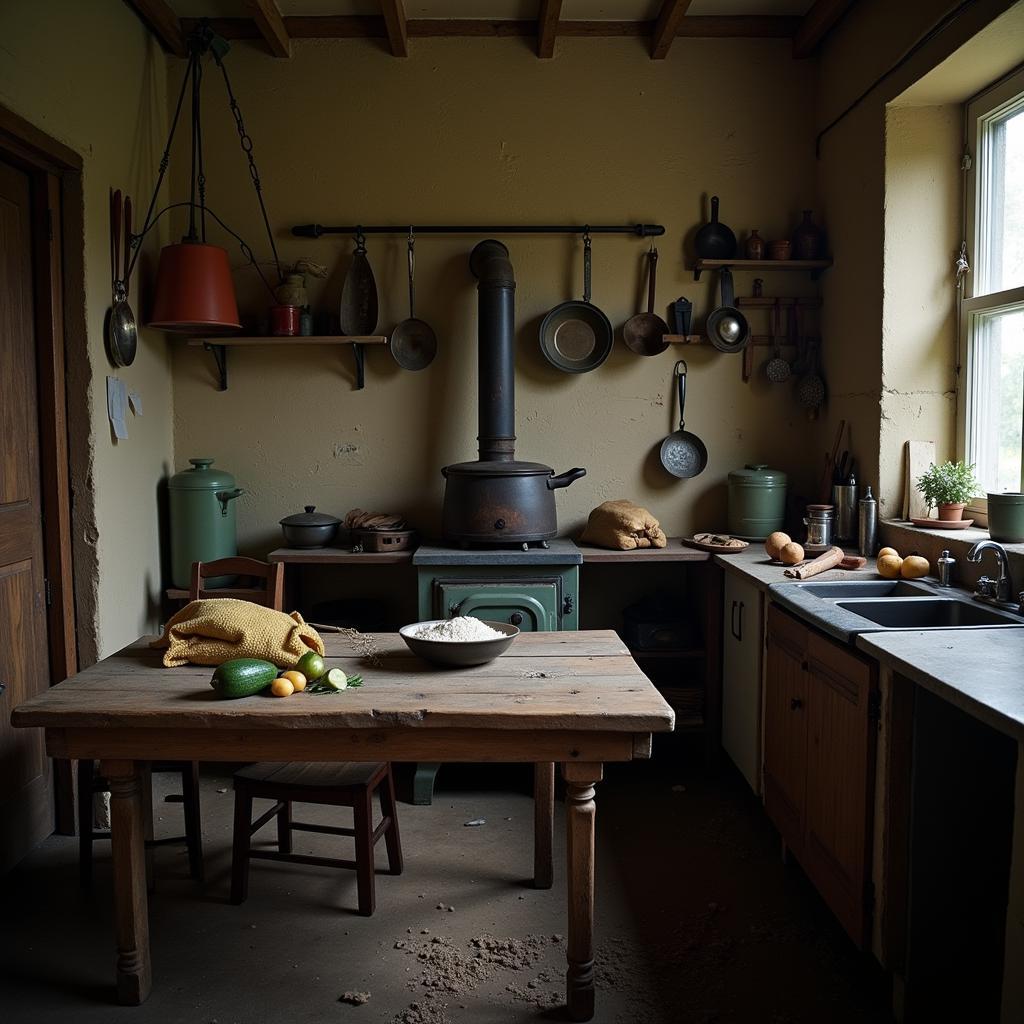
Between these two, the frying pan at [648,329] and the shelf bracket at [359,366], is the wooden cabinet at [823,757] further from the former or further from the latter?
the shelf bracket at [359,366]

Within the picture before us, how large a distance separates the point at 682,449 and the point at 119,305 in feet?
7.76

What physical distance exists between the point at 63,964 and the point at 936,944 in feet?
7.12

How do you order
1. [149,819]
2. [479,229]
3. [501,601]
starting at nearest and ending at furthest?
[149,819] < [501,601] < [479,229]

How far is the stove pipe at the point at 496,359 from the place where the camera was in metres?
3.78

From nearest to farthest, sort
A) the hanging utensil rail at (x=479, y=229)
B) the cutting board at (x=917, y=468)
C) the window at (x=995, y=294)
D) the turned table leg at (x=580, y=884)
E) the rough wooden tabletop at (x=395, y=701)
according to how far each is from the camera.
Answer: the rough wooden tabletop at (x=395, y=701) → the turned table leg at (x=580, y=884) → the window at (x=995, y=294) → the cutting board at (x=917, y=468) → the hanging utensil rail at (x=479, y=229)

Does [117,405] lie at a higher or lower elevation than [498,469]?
higher

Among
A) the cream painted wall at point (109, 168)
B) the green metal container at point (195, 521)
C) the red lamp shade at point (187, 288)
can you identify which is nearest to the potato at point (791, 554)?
the green metal container at point (195, 521)

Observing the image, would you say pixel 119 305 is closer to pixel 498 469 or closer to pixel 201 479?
pixel 201 479

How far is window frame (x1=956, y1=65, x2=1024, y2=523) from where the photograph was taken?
3.13m

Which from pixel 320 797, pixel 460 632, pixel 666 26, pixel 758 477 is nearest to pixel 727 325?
pixel 758 477

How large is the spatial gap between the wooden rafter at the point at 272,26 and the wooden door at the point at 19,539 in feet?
3.82

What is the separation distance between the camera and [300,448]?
4086mm

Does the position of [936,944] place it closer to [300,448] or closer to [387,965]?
[387,965]

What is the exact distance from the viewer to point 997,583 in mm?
2578
